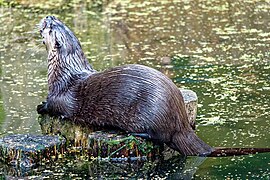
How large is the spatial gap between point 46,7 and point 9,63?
3.98 m

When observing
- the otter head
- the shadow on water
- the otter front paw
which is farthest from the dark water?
the otter front paw

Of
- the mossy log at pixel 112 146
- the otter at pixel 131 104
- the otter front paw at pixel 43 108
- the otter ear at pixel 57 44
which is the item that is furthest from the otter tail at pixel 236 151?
the otter ear at pixel 57 44

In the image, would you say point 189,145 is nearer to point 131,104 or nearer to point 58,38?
point 131,104

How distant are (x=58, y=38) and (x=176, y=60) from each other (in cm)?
280

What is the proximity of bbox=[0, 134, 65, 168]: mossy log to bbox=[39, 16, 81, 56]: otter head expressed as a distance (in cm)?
71

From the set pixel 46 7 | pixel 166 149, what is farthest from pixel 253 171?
pixel 46 7

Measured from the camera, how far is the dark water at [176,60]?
15.0 feet

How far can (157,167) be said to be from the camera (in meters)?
4.56

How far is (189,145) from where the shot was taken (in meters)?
4.68

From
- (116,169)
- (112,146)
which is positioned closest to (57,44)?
(112,146)

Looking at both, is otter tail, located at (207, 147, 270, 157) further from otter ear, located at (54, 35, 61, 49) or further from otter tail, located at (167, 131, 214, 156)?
otter ear, located at (54, 35, 61, 49)

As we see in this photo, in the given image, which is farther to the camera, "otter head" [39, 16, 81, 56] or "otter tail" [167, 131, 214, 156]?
"otter head" [39, 16, 81, 56]

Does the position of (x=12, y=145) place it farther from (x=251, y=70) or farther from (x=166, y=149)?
(x=251, y=70)

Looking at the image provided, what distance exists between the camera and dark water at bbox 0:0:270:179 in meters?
4.57
